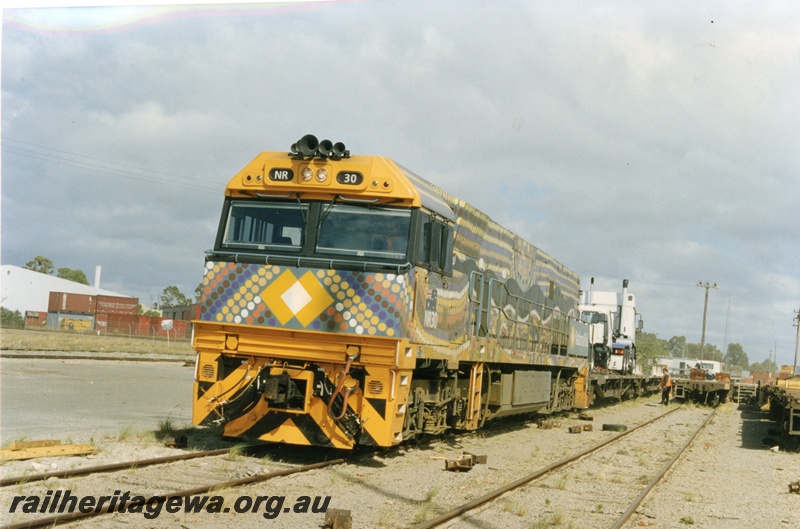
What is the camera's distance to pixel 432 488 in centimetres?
861

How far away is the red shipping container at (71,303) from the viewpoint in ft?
249

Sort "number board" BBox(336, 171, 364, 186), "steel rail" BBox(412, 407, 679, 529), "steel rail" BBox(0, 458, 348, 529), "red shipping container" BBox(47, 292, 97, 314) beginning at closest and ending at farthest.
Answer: "steel rail" BBox(0, 458, 348, 529), "steel rail" BBox(412, 407, 679, 529), "number board" BBox(336, 171, 364, 186), "red shipping container" BBox(47, 292, 97, 314)

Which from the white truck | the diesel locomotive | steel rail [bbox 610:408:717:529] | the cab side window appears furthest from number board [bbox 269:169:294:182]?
the white truck

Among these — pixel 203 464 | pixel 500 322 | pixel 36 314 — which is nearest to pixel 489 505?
pixel 203 464

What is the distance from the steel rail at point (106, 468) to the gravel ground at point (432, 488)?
0.10 metres

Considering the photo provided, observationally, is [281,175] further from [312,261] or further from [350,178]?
[312,261]

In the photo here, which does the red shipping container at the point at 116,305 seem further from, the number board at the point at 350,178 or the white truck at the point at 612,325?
the number board at the point at 350,178

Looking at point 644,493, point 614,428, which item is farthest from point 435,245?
point 614,428

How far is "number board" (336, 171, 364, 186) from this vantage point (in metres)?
9.48

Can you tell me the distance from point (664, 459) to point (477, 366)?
354cm

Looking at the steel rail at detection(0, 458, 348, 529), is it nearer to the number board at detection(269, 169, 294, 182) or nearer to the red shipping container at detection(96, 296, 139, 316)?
the number board at detection(269, 169, 294, 182)

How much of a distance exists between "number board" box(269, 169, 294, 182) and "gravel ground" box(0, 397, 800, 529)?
3335 millimetres

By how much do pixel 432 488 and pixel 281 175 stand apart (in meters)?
4.11

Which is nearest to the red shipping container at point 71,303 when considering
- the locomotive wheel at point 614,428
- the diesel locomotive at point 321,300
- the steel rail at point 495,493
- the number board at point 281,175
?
the locomotive wheel at point 614,428
